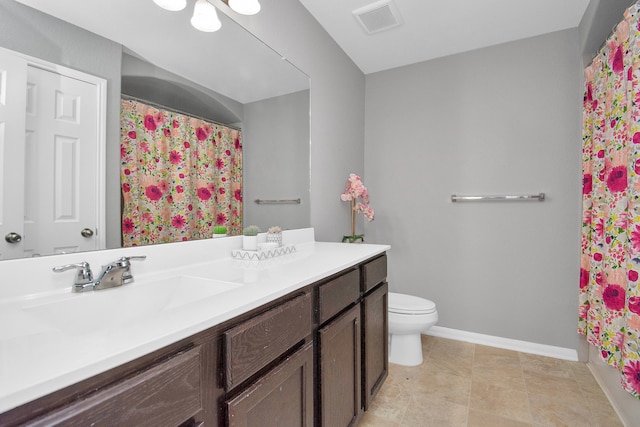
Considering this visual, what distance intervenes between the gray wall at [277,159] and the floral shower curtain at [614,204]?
159 cm

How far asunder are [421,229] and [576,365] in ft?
4.47

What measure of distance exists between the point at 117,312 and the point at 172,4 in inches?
43.5

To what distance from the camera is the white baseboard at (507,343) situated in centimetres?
219

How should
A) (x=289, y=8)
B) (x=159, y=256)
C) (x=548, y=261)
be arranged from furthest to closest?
(x=548, y=261) → (x=289, y=8) → (x=159, y=256)

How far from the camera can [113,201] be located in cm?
102

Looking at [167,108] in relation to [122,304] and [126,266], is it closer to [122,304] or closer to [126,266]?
[126,266]

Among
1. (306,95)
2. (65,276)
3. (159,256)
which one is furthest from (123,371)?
(306,95)

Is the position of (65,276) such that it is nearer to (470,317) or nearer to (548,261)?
(470,317)

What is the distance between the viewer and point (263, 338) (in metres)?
0.80

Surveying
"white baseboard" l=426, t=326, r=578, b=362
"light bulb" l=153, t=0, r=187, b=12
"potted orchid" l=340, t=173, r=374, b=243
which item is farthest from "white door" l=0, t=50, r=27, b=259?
"white baseboard" l=426, t=326, r=578, b=362

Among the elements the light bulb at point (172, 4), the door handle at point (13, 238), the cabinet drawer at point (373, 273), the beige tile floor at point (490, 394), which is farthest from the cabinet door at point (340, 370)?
the light bulb at point (172, 4)

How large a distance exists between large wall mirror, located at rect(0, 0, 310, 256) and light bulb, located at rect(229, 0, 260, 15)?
2.5 inches

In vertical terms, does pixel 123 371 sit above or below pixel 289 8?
below

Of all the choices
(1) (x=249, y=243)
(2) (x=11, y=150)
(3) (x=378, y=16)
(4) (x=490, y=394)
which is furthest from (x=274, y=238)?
(3) (x=378, y=16)
